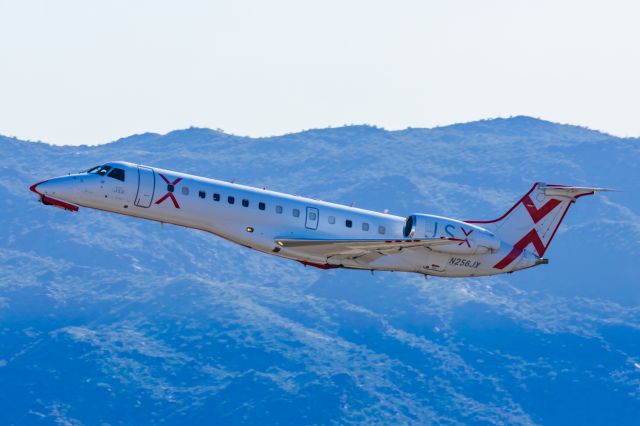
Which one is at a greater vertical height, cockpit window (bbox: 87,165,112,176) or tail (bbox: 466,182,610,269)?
cockpit window (bbox: 87,165,112,176)

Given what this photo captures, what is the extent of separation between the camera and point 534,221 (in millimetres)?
68625

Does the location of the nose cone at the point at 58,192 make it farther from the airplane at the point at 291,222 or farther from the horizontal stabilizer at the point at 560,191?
the horizontal stabilizer at the point at 560,191

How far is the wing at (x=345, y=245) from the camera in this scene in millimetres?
61312

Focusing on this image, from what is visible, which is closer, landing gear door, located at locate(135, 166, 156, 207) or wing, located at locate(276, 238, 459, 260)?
landing gear door, located at locate(135, 166, 156, 207)

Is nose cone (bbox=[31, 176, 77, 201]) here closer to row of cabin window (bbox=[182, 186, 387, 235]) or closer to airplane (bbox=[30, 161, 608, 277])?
airplane (bbox=[30, 161, 608, 277])

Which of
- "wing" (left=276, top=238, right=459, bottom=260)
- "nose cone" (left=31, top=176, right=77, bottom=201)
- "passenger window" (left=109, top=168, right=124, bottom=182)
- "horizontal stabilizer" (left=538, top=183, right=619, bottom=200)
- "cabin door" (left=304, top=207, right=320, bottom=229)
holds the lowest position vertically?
"wing" (left=276, top=238, right=459, bottom=260)

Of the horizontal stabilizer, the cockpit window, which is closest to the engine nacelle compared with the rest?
the horizontal stabilizer

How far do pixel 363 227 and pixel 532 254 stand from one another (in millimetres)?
A: 9561

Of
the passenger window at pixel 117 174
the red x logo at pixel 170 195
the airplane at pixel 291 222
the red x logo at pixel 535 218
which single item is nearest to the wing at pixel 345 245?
the airplane at pixel 291 222

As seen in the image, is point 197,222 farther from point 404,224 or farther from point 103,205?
point 404,224

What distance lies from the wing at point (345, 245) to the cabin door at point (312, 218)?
1042 millimetres

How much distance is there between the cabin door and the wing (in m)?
1.04

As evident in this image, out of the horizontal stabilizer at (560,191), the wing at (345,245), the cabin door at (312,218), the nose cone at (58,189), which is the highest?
the horizontal stabilizer at (560,191)

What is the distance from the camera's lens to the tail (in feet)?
225
